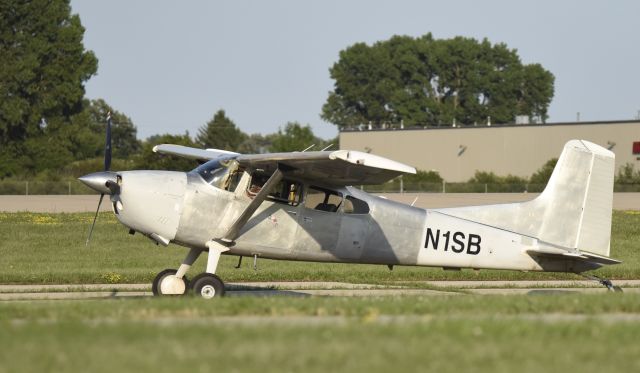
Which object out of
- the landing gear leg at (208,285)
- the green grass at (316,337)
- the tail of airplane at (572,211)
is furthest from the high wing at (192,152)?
the green grass at (316,337)

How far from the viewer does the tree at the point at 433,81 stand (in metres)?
124

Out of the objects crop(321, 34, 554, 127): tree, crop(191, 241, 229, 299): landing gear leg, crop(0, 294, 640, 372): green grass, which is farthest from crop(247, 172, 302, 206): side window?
crop(321, 34, 554, 127): tree

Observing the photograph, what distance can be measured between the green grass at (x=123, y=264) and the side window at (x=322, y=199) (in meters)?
4.49

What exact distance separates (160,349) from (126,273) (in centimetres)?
1293

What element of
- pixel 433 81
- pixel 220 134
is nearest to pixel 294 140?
pixel 220 134

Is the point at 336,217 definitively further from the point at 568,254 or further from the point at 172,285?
the point at 568,254

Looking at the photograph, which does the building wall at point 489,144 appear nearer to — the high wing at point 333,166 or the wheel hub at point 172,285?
the high wing at point 333,166

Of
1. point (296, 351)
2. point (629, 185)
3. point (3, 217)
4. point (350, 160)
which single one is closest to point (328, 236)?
point (350, 160)

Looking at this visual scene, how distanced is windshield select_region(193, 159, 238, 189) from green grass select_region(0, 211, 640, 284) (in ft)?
16.2

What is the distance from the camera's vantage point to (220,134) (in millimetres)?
111250

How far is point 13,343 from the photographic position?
307 inches

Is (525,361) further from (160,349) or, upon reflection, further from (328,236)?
(328,236)

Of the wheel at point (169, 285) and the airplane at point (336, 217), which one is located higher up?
the airplane at point (336, 217)

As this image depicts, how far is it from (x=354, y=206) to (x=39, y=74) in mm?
68150
